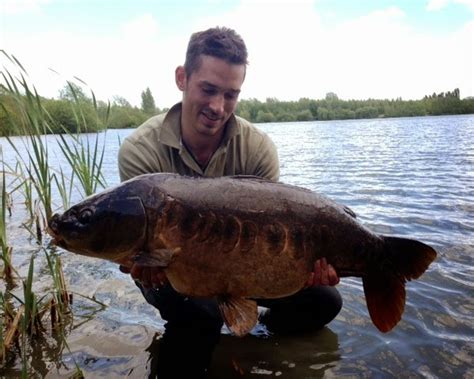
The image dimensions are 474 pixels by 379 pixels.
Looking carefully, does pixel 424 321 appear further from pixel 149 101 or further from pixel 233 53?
pixel 149 101

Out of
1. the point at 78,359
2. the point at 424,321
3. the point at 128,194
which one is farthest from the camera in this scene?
the point at 424,321

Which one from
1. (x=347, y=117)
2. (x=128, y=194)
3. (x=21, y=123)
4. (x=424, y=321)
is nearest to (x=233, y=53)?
(x=128, y=194)

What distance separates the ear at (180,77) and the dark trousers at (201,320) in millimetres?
1431

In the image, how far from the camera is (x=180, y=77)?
3.13 meters

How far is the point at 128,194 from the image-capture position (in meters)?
2.02

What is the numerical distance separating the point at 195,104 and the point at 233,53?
1.38 ft

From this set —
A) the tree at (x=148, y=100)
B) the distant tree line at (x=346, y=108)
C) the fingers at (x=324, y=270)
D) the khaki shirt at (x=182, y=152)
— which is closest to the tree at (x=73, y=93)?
the khaki shirt at (x=182, y=152)

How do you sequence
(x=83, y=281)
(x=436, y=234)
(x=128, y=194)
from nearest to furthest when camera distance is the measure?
(x=128, y=194) < (x=83, y=281) < (x=436, y=234)

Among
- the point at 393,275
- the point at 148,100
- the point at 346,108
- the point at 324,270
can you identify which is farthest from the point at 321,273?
the point at 148,100

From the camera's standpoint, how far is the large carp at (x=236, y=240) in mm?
2000

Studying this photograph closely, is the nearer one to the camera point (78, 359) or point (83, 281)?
point (78, 359)

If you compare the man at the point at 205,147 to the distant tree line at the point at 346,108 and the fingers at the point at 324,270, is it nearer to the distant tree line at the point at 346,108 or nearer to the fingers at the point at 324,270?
the fingers at the point at 324,270

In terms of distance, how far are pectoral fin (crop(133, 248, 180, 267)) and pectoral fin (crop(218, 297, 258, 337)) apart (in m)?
0.37

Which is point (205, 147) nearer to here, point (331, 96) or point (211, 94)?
point (211, 94)
